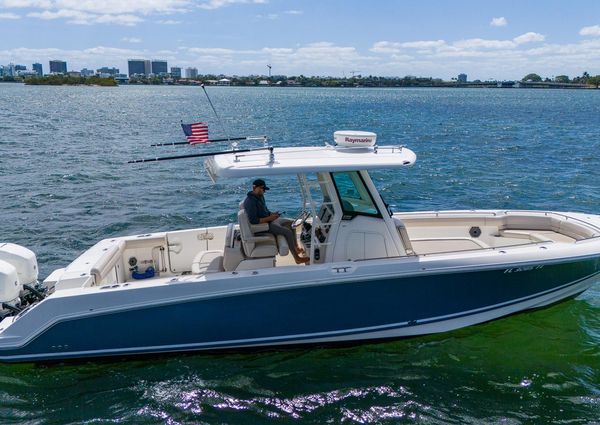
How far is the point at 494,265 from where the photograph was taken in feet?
23.8

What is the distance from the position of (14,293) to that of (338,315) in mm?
3966

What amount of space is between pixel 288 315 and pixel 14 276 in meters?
3.39

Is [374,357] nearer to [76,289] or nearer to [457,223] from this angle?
[457,223]

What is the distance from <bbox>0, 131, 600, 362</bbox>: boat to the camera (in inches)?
272

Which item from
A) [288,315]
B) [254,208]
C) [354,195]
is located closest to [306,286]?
[288,315]

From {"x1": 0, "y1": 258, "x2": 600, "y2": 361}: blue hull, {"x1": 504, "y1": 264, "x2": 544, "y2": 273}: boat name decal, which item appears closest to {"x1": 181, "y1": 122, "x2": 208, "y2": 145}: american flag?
{"x1": 0, "y1": 258, "x2": 600, "y2": 361}: blue hull

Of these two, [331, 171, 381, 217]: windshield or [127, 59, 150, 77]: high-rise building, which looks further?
[127, 59, 150, 77]: high-rise building

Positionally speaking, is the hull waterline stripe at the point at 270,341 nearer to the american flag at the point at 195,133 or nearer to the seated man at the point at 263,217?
the seated man at the point at 263,217

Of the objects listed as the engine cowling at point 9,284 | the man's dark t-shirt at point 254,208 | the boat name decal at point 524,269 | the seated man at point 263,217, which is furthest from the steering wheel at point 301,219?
the engine cowling at point 9,284

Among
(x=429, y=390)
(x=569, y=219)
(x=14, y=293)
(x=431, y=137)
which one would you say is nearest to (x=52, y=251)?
(x=14, y=293)

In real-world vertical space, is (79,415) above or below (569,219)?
below

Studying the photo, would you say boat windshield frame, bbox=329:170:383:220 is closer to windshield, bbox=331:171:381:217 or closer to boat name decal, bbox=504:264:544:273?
windshield, bbox=331:171:381:217

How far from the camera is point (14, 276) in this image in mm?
7359

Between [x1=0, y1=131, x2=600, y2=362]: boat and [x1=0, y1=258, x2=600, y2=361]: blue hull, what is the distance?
0.04 feet
